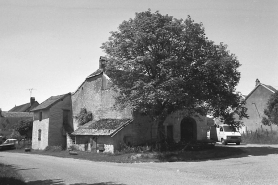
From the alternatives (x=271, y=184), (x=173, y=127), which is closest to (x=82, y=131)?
(x=173, y=127)

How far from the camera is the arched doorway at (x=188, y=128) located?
31750mm

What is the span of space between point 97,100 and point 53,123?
8437mm

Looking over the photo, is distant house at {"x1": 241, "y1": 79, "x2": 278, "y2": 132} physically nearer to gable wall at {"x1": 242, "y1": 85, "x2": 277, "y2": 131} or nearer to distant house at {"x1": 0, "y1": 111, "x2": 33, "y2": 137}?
gable wall at {"x1": 242, "y1": 85, "x2": 277, "y2": 131}

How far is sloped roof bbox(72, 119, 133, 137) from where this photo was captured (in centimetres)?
2550

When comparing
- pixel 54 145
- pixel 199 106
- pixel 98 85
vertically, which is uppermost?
pixel 98 85

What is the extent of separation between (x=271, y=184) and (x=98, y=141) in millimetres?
19962

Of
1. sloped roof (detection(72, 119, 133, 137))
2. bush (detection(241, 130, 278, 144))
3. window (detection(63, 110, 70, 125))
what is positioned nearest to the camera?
Answer: sloped roof (detection(72, 119, 133, 137))

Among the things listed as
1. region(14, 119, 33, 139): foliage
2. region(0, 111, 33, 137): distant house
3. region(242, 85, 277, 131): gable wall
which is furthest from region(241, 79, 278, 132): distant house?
region(0, 111, 33, 137): distant house

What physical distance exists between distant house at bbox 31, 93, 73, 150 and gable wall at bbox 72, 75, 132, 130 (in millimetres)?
1387

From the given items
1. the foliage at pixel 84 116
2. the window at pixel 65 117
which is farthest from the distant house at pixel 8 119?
the foliage at pixel 84 116

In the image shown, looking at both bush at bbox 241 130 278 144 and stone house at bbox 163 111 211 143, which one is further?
bush at bbox 241 130 278 144

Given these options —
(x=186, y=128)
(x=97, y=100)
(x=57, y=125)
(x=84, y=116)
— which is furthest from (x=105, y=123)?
(x=57, y=125)

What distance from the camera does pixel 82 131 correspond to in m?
30.0

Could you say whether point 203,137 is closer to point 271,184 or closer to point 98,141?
point 98,141
